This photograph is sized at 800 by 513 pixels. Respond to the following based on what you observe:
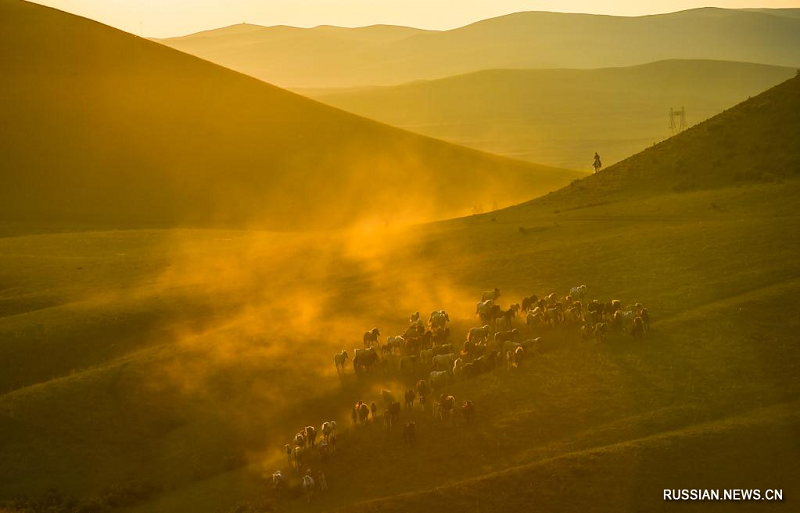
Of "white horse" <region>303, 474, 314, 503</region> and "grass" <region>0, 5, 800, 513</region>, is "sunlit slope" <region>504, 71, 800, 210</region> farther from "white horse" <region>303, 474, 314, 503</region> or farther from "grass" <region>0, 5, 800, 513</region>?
"white horse" <region>303, 474, 314, 503</region>

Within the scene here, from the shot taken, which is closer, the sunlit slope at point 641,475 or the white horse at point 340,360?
the sunlit slope at point 641,475

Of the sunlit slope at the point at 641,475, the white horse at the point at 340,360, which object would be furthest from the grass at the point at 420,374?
the white horse at the point at 340,360

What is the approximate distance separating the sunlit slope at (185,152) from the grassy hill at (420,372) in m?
30.7

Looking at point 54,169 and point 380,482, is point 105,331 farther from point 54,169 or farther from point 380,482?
point 54,169

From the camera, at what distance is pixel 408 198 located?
294ft

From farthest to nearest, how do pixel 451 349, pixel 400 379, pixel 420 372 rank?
pixel 451 349 → pixel 420 372 → pixel 400 379

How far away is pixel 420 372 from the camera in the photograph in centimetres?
2980

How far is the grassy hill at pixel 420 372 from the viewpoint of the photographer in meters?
21.6

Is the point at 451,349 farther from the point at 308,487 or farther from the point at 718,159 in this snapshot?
the point at 718,159

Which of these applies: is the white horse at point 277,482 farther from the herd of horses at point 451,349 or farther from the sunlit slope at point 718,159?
the sunlit slope at point 718,159

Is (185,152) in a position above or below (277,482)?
above

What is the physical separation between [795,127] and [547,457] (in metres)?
43.1

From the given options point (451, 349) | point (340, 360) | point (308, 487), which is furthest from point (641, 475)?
point (340, 360)

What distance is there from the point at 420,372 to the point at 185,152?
7179 centimetres
